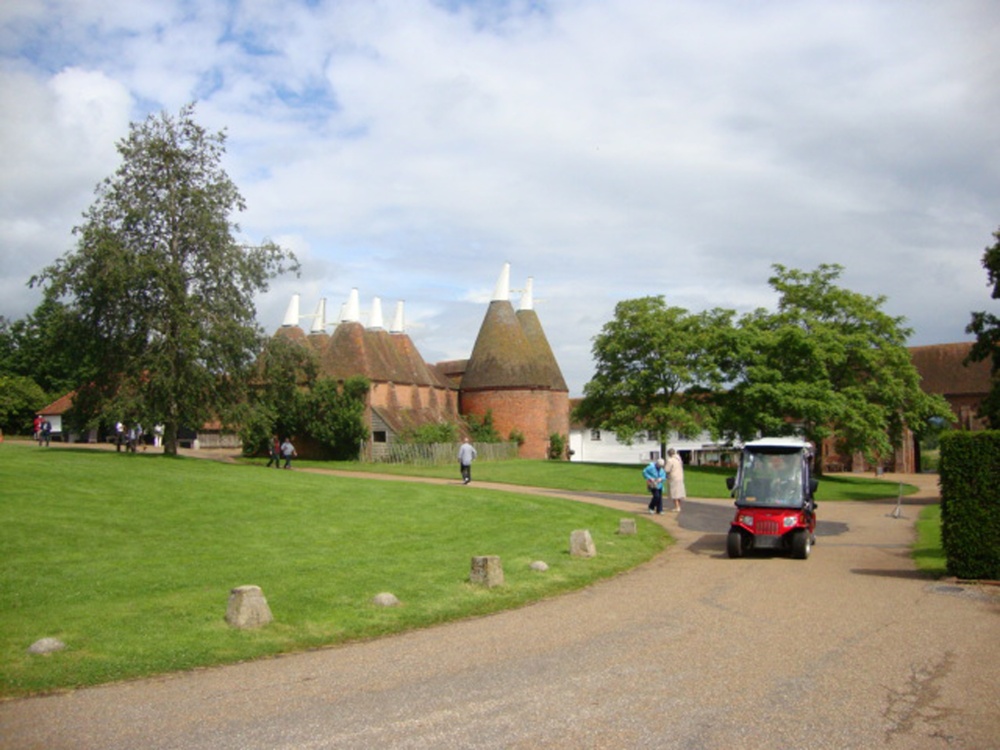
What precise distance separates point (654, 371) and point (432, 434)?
13663mm

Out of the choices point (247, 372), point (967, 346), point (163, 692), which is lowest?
point (163, 692)

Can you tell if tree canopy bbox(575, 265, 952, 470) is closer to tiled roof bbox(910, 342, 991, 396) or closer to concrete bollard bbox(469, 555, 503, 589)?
tiled roof bbox(910, 342, 991, 396)

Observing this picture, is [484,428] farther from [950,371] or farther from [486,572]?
[486,572]

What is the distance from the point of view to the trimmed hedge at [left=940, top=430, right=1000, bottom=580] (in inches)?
536

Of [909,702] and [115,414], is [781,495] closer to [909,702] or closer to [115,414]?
[909,702]

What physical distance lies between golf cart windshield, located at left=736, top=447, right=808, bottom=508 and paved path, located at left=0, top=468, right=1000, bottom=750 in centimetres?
500

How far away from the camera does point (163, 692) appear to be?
7629 mm

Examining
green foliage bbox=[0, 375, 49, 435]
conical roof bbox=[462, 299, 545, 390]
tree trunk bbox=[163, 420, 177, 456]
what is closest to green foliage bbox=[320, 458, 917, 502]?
Result: tree trunk bbox=[163, 420, 177, 456]

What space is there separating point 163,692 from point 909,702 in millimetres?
6183

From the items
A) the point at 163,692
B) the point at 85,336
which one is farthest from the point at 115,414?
the point at 163,692

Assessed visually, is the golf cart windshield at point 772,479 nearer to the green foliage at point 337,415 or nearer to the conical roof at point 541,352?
the green foliage at point 337,415

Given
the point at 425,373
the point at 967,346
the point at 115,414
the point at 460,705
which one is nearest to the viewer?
the point at 460,705

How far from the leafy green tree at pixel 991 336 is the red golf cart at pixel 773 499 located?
60.7ft

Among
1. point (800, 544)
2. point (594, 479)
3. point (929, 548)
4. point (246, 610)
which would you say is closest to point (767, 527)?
point (800, 544)
